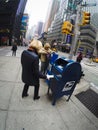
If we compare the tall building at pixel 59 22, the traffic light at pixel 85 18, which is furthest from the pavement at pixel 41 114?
the tall building at pixel 59 22

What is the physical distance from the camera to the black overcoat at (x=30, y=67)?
13.0 feet

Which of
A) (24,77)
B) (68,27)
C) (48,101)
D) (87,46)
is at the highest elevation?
(68,27)

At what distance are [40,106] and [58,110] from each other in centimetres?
57

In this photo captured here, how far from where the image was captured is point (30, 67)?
4.06 m

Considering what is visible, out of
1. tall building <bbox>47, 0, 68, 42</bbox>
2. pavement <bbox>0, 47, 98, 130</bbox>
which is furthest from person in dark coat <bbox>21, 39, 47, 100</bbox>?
tall building <bbox>47, 0, 68, 42</bbox>

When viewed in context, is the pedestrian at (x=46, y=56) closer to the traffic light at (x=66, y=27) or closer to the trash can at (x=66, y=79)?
the trash can at (x=66, y=79)

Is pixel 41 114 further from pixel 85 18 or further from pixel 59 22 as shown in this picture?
pixel 59 22

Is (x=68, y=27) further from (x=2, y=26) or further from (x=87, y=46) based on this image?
(x=87, y=46)

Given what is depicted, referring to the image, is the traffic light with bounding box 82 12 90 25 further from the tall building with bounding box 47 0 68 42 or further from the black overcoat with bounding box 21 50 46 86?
the tall building with bounding box 47 0 68 42

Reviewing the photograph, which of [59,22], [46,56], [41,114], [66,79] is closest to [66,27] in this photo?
[46,56]

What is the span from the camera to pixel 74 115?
434 centimetres

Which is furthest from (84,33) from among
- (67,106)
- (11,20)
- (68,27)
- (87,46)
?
(67,106)

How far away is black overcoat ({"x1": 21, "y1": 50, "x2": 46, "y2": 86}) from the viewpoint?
3958 millimetres

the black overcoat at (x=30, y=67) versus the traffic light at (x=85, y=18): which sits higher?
the traffic light at (x=85, y=18)
